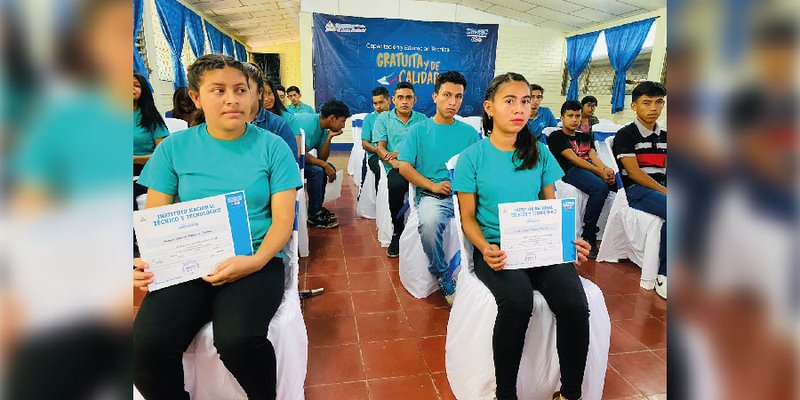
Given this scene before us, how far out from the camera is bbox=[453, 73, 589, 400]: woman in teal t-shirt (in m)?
1.39

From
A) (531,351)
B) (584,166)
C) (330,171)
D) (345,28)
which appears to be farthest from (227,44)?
(531,351)

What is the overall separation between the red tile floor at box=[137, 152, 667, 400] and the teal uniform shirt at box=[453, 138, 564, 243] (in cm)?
61

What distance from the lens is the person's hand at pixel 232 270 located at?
1311mm

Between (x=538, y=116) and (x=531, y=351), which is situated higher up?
(x=538, y=116)

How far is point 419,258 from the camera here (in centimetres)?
244

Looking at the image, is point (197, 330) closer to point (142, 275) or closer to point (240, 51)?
point (142, 275)

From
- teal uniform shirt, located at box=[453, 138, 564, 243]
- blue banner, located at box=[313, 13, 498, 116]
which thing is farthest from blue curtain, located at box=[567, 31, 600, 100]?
teal uniform shirt, located at box=[453, 138, 564, 243]

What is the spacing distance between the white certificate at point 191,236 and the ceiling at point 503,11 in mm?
6603

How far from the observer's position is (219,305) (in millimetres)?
1302

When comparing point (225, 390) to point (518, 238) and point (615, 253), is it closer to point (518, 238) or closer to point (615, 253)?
point (518, 238)

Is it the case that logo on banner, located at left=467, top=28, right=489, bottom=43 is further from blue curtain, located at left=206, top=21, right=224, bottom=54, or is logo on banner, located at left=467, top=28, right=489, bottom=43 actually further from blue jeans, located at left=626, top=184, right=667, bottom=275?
blue jeans, located at left=626, top=184, right=667, bottom=275

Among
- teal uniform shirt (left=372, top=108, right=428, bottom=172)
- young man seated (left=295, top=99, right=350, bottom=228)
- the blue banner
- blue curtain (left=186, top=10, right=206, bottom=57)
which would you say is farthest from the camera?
the blue banner

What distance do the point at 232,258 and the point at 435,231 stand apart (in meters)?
1.21

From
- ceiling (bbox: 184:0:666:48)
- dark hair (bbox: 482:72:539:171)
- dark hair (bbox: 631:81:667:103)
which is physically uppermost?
ceiling (bbox: 184:0:666:48)
